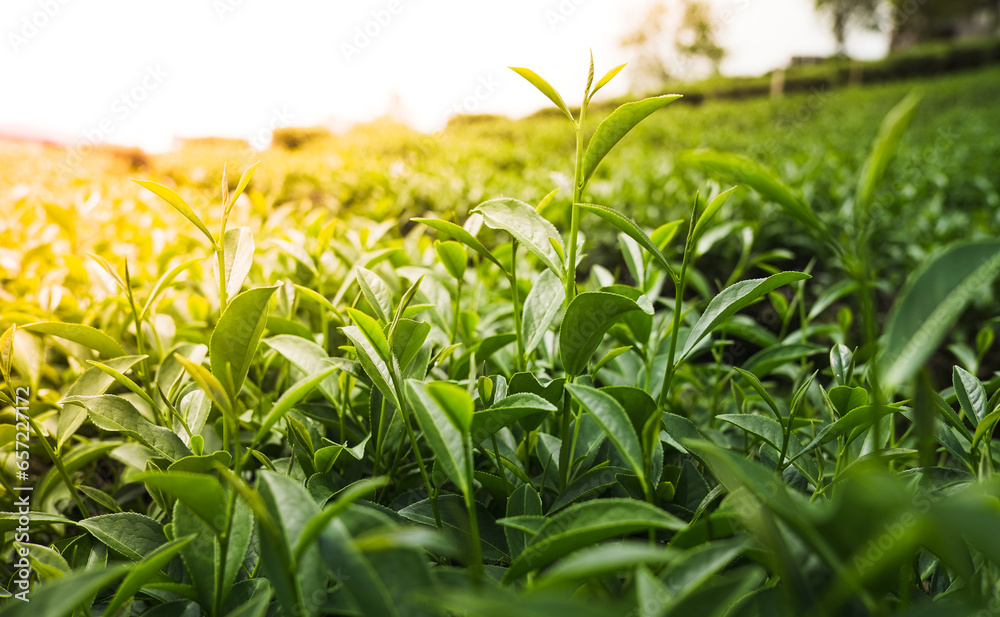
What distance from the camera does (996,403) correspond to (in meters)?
0.75

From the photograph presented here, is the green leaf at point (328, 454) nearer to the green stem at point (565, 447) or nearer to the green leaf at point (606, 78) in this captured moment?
the green stem at point (565, 447)

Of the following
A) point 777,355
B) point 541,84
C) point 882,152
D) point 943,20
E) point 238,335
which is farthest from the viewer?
point 943,20

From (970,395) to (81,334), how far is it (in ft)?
4.07

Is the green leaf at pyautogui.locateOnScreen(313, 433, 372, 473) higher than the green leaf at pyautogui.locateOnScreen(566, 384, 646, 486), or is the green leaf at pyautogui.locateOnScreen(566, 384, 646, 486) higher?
the green leaf at pyautogui.locateOnScreen(566, 384, 646, 486)

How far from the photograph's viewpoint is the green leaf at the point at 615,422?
518 mm

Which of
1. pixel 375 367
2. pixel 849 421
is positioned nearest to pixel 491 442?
pixel 375 367

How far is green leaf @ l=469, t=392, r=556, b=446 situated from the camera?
56 cm

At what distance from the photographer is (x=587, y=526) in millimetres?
460

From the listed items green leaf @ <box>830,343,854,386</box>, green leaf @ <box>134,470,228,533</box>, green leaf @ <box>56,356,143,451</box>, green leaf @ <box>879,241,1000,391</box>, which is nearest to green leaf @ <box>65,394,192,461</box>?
green leaf @ <box>56,356,143,451</box>

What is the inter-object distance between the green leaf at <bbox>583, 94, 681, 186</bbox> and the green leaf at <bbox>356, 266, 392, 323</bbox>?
31 centimetres

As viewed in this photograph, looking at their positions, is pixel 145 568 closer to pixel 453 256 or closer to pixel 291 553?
pixel 291 553

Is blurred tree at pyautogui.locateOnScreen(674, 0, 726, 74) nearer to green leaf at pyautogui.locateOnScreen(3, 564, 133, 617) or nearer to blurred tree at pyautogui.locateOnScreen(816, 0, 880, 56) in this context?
blurred tree at pyautogui.locateOnScreen(816, 0, 880, 56)

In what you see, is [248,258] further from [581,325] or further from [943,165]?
[943,165]

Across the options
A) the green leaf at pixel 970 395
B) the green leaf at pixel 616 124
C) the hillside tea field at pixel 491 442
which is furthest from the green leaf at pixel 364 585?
the green leaf at pixel 970 395
